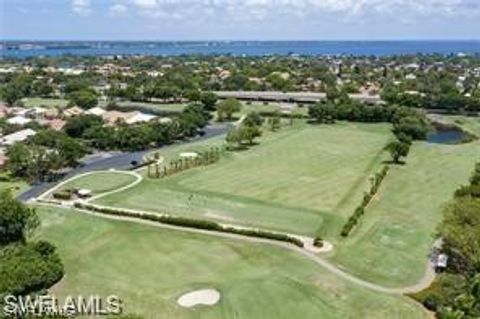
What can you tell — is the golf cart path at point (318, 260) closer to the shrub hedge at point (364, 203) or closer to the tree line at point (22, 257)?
the shrub hedge at point (364, 203)

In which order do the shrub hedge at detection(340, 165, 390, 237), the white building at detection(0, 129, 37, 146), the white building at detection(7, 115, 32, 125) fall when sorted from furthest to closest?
the white building at detection(7, 115, 32, 125) → the white building at detection(0, 129, 37, 146) → the shrub hedge at detection(340, 165, 390, 237)

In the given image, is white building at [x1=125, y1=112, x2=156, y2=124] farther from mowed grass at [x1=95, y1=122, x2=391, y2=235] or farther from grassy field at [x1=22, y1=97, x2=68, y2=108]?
grassy field at [x1=22, y1=97, x2=68, y2=108]

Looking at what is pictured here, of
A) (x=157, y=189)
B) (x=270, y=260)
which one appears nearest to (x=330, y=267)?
(x=270, y=260)

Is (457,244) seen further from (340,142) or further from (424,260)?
(340,142)

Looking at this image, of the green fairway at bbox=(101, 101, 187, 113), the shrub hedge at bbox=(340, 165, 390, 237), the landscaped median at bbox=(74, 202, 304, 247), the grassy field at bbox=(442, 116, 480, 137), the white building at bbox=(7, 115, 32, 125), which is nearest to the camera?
the landscaped median at bbox=(74, 202, 304, 247)

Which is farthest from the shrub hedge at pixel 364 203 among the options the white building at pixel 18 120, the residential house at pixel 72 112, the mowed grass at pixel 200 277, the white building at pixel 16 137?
the residential house at pixel 72 112

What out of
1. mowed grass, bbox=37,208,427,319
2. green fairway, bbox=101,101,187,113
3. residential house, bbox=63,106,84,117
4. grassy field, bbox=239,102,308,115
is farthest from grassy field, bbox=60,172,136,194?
grassy field, bbox=239,102,308,115

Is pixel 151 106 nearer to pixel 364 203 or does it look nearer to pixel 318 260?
pixel 364 203

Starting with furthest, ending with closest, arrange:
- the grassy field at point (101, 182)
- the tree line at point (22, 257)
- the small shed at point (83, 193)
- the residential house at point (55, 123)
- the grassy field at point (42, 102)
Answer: the grassy field at point (42, 102) < the residential house at point (55, 123) < the grassy field at point (101, 182) < the small shed at point (83, 193) < the tree line at point (22, 257)
